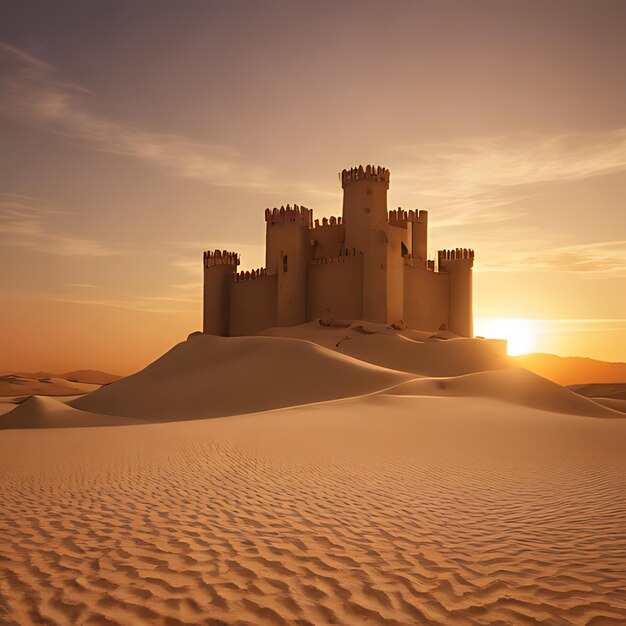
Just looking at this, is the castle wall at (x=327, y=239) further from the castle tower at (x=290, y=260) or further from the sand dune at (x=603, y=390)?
the sand dune at (x=603, y=390)

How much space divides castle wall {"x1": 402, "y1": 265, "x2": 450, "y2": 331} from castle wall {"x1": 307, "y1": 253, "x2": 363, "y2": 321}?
144 inches

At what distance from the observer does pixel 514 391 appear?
21.3m

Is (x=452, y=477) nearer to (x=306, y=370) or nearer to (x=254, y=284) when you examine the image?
(x=306, y=370)

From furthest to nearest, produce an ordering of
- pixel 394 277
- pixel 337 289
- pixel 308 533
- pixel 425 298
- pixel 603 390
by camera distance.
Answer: pixel 603 390, pixel 425 298, pixel 337 289, pixel 394 277, pixel 308 533

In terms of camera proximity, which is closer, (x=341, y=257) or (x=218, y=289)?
(x=341, y=257)

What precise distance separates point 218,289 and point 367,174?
1271 cm

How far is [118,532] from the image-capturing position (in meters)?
5.50

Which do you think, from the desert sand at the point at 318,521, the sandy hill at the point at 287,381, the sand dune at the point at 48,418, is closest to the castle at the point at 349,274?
the sandy hill at the point at 287,381

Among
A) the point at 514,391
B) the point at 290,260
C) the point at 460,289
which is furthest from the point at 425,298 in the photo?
the point at 514,391

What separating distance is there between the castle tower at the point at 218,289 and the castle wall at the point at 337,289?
7.18 meters

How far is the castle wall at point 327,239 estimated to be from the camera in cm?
3856

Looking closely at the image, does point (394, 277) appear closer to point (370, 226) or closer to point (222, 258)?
point (370, 226)

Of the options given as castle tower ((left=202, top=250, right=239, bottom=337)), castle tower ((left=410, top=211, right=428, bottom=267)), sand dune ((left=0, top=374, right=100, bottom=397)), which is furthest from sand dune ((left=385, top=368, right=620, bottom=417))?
sand dune ((left=0, top=374, right=100, bottom=397))

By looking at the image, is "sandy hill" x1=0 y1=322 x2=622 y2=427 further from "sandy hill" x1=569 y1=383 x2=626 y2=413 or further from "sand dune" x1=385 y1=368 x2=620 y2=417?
"sandy hill" x1=569 y1=383 x2=626 y2=413
